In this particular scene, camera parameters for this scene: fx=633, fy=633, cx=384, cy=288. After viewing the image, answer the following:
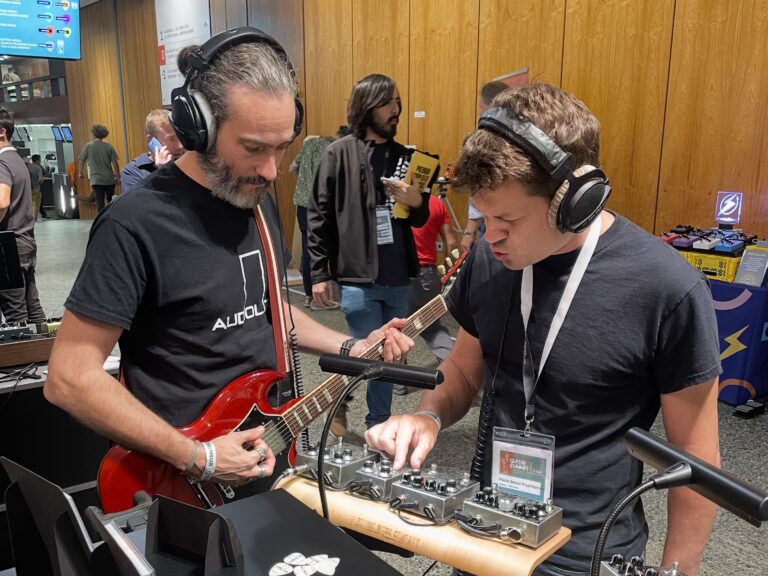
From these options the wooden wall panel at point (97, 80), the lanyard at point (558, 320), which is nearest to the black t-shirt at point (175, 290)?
the lanyard at point (558, 320)

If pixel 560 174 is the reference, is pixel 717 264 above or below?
below

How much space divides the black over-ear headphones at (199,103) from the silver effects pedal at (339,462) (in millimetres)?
769

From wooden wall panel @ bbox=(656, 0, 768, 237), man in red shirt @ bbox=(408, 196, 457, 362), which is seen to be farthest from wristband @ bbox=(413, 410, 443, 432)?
wooden wall panel @ bbox=(656, 0, 768, 237)

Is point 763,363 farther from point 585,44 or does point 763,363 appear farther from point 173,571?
point 173,571

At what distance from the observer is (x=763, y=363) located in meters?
3.71

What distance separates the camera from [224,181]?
150 centimetres

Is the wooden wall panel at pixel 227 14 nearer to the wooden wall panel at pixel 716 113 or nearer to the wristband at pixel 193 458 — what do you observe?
the wooden wall panel at pixel 716 113

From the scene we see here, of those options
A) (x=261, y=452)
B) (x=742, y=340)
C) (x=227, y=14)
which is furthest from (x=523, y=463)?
(x=227, y=14)

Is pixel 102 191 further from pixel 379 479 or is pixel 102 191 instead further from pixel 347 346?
pixel 379 479

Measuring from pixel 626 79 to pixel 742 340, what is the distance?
6.79ft

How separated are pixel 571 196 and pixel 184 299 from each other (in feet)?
2.89

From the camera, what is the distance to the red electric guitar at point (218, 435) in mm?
1464

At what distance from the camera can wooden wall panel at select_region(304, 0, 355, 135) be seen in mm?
7227

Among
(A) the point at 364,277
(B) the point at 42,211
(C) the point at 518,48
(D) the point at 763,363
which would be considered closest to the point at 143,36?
(B) the point at 42,211
